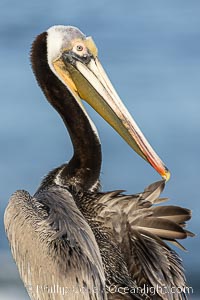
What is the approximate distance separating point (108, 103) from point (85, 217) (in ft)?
3.74

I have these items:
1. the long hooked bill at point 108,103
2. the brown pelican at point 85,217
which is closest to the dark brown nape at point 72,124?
the brown pelican at point 85,217

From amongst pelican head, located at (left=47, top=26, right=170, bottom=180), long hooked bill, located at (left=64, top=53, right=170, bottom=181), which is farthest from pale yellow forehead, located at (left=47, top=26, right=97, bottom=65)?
long hooked bill, located at (left=64, top=53, right=170, bottom=181)

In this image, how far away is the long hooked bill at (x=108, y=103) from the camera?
33.1 ft

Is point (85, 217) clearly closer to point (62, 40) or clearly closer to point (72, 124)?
point (72, 124)

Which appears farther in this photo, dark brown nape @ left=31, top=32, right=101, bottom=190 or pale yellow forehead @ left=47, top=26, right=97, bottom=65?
pale yellow forehead @ left=47, top=26, right=97, bottom=65

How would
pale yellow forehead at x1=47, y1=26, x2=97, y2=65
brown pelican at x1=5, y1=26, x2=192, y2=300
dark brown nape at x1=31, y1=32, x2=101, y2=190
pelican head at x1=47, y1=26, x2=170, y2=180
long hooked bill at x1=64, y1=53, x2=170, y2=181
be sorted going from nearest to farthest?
brown pelican at x1=5, y1=26, x2=192, y2=300
dark brown nape at x1=31, y1=32, x2=101, y2=190
long hooked bill at x1=64, y1=53, x2=170, y2=181
pelican head at x1=47, y1=26, x2=170, y2=180
pale yellow forehead at x1=47, y1=26, x2=97, y2=65

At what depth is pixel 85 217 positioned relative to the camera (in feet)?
31.3

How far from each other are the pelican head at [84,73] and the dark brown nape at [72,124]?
0.18ft

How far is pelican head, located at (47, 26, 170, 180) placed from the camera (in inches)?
405

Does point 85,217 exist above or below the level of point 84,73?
below

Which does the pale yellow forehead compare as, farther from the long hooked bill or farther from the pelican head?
the long hooked bill

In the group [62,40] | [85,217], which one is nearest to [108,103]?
[62,40]

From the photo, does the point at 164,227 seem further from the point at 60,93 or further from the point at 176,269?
the point at 60,93

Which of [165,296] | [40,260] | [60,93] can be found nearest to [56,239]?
[40,260]
